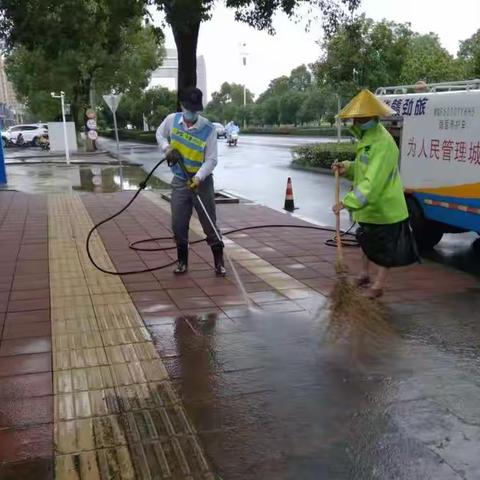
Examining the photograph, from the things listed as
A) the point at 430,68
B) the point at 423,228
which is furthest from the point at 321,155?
the point at 423,228

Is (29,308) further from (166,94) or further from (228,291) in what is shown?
(166,94)

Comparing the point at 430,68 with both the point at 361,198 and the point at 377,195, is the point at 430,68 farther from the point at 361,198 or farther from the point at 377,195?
the point at 361,198

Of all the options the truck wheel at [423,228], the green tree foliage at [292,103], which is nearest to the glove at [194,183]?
the truck wheel at [423,228]

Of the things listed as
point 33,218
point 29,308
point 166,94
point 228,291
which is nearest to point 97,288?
point 29,308

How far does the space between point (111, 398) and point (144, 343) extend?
89 centimetres

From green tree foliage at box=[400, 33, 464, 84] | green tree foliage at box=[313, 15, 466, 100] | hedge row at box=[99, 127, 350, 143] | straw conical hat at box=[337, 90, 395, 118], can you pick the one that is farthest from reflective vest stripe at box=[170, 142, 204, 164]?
hedge row at box=[99, 127, 350, 143]

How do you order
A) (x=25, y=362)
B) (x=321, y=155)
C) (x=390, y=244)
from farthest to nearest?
(x=321, y=155) → (x=390, y=244) → (x=25, y=362)

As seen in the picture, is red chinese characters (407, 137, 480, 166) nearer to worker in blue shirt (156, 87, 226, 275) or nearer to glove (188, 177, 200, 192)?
worker in blue shirt (156, 87, 226, 275)

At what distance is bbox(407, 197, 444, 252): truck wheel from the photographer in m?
7.66

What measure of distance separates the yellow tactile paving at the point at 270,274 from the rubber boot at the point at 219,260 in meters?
0.35

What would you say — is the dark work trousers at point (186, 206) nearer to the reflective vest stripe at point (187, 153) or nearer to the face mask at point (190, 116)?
the reflective vest stripe at point (187, 153)

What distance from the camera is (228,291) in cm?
580

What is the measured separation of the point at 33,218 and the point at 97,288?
4899mm

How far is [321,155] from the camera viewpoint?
20.7 meters
